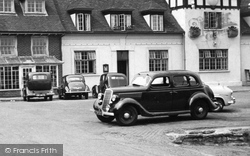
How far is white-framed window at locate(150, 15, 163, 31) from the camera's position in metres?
38.2

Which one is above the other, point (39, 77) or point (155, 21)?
point (155, 21)

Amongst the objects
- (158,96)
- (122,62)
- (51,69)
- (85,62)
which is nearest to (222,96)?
(158,96)

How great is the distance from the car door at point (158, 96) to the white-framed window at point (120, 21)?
68.3ft

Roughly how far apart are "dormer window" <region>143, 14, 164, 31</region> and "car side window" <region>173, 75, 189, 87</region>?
2179cm

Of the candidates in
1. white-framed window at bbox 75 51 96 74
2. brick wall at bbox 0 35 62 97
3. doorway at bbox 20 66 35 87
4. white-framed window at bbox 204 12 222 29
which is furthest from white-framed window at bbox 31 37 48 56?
white-framed window at bbox 204 12 222 29

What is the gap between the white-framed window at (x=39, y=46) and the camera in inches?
1355

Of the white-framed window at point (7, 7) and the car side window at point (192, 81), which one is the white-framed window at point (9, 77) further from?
the car side window at point (192, 81)

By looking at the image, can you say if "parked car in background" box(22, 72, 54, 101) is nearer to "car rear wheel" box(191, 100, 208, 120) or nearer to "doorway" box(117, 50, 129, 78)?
"doorway" box(117, 50, 129, 78)

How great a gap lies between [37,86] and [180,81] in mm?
15148

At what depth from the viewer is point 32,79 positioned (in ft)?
98.5

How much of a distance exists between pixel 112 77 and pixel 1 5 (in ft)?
34.1

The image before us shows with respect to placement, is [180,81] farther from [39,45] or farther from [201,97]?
[39,45]

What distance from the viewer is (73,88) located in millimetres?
30953

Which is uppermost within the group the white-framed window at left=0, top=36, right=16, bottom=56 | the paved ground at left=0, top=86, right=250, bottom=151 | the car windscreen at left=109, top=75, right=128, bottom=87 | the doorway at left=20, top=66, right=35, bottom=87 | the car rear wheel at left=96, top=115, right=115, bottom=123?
the white-framed window at left=0, top=36, right=16, bottom=56
